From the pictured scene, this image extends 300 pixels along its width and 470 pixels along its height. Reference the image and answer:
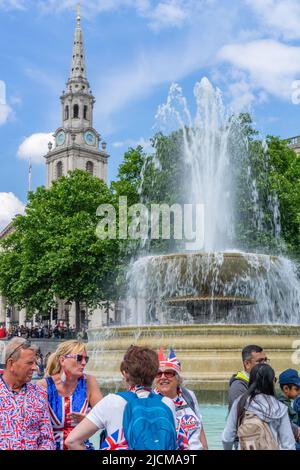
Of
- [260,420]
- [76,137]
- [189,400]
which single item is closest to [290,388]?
[189,400]

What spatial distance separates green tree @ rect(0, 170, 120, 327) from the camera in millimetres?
37344

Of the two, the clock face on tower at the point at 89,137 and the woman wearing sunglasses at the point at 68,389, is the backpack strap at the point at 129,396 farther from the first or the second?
the clock face on tower at the point at 89,137

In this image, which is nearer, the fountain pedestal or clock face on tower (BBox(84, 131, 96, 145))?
the fountain pedestal

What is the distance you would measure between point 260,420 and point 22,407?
1.45 metres

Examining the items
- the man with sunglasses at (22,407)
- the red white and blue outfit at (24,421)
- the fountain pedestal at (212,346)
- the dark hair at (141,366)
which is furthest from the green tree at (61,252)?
the dark hair at (141,366)

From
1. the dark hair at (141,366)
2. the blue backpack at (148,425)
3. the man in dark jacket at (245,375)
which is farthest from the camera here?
the man in dark jacket at (245,375)

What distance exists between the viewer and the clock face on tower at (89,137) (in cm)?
8438

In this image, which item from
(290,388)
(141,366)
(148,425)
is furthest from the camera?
(290,388)

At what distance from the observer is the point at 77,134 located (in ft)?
276

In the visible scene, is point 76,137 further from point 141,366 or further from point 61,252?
point 141,366

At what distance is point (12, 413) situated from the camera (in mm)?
4172

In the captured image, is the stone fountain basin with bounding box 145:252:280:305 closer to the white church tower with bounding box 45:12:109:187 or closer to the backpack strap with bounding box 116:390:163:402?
the backpack strap with bounding box 116:390:163:402

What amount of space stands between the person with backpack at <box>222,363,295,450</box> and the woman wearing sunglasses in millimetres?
907

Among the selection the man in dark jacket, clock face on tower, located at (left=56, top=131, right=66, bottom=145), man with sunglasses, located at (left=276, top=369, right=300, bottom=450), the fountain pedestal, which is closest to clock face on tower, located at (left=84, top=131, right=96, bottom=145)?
clock face on tower, located at (left=56, top=131, right=66, bottom=145)
